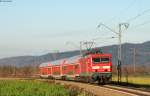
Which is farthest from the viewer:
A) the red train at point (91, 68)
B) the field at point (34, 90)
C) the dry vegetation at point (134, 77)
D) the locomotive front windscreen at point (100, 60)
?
the dry vegetation at point (134, 77)

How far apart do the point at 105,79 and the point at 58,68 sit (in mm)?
31541

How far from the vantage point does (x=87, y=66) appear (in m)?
63.3

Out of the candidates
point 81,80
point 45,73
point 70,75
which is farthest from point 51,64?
point 81,80

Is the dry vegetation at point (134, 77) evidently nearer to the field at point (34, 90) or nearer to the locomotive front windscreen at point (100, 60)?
the locomotive front windscreen at point (100, 60)

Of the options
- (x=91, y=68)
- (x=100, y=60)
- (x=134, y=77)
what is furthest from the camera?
(x=134, y=77)

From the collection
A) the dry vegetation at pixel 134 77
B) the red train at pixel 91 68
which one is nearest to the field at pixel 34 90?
the red train at pixel 91 68

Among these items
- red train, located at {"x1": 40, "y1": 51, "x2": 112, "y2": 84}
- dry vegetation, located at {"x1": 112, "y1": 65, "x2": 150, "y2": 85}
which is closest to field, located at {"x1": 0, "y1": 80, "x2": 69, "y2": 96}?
red train, located at {"x1": 40, "y1": 51, "x2": 112, "y2": 84}

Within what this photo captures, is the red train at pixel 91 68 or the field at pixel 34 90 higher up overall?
the red train at pixel 91 68

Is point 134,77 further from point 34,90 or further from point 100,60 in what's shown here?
point 34,90

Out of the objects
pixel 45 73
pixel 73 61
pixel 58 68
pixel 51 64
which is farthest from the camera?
pixel 45 73

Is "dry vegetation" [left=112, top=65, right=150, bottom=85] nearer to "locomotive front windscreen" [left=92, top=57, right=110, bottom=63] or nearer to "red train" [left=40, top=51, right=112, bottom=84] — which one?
"red train" [left=40, top=51, right=112, bottom=84]

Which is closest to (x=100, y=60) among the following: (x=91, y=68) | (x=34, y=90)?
(x=91, y=68)

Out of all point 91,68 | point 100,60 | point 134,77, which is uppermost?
point 100,60

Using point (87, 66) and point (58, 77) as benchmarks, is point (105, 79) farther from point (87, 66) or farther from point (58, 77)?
point (58, 77)
